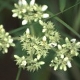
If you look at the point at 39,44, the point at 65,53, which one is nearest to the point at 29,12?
the point at 39,44

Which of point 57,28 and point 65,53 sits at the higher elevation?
point 57,28

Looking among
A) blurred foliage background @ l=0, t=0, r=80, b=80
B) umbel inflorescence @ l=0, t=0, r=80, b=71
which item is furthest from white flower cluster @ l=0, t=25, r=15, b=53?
blurred foliage background @ l=0, t=0, r=80, b=80

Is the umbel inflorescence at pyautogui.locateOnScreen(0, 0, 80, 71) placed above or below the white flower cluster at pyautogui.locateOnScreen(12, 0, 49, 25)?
below

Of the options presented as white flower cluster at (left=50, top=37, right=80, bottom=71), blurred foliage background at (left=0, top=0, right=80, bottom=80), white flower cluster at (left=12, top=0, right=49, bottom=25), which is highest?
blurred foliage background at (left=0, top=0, right=80, bottom=80)

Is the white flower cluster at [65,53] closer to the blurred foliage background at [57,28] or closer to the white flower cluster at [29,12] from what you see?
the blurred foliage background at [57,28]

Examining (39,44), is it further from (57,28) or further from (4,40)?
(57,28)

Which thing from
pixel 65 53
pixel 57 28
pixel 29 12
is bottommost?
pixel 65 53

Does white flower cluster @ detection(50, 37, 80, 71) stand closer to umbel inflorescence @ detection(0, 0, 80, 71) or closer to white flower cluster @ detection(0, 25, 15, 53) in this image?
umbel inflorescence @ detection(0, 0, 80, 71)

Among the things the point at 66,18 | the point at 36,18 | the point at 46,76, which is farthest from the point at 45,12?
the point at 46,76

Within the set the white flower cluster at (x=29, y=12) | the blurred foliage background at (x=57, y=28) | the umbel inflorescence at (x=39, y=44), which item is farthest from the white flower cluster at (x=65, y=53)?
the white flower cluster at (x=29, y=12)

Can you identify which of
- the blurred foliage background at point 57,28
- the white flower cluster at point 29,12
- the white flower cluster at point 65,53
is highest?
the blurred foliage background at point 57,28
